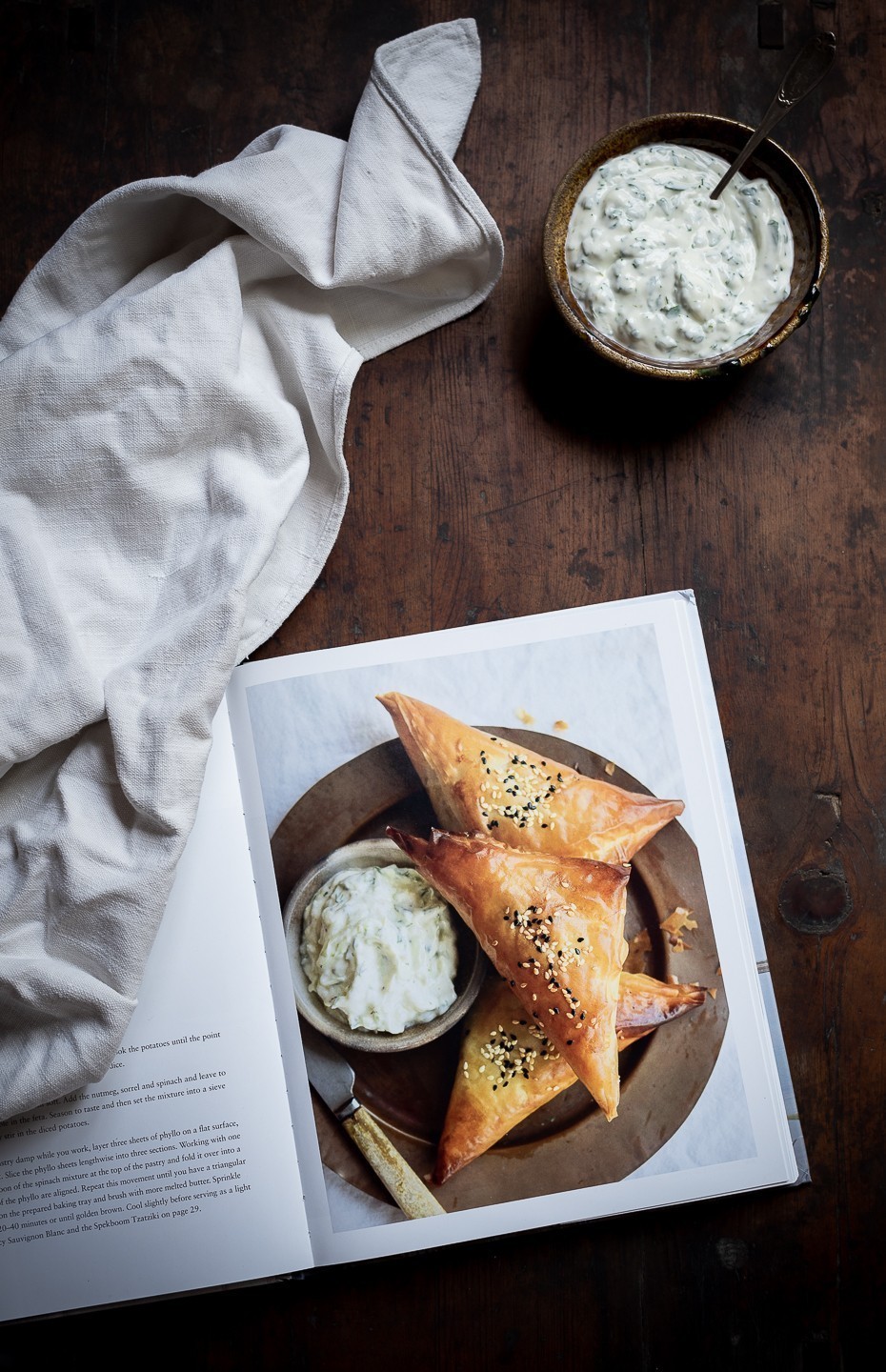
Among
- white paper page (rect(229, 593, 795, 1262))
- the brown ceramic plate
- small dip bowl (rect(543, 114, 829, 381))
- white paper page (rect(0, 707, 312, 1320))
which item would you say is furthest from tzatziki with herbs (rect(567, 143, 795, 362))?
white paper page (rect(0, 707, 312, 1320))

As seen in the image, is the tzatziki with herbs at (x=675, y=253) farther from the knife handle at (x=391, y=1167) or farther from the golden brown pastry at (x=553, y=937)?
the knife handle at (x=391, y=1167)

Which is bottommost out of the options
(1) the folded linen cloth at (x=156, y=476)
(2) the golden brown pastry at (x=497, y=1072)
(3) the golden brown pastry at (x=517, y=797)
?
(2) the golden brown pastry at (x=497, y=1072)

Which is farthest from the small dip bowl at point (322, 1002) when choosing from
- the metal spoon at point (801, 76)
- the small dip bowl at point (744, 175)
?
the metal spoon at point (801, 76)

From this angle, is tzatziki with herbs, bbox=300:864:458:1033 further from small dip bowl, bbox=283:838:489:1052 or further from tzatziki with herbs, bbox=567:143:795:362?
tzatziki with herbs, bbox=567:143:795:362

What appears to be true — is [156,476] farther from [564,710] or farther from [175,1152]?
[175,1152]

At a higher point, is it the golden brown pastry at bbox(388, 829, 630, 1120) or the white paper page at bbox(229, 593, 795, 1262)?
the white paper page at bbox(229, 593, 795, 1262)

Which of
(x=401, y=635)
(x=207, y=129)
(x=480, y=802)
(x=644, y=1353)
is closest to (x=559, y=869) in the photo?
(x=480, y=802)

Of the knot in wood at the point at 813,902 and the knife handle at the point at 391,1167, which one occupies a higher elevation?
the knot in wood at the point at 813,902

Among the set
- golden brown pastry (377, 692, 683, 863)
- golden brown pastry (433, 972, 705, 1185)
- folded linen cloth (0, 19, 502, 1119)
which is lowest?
golden brown pastry (433, 972, 705, 1185)
